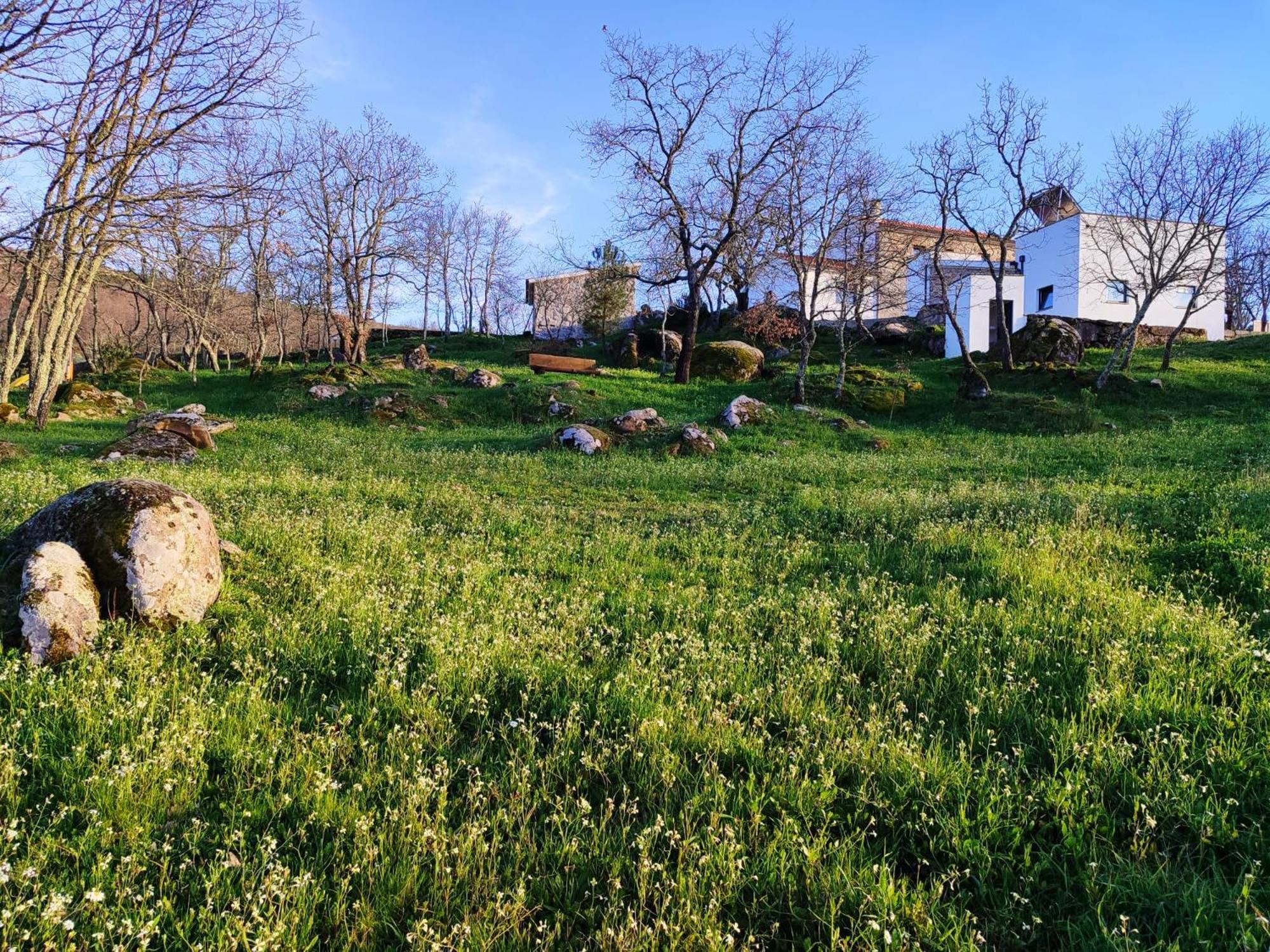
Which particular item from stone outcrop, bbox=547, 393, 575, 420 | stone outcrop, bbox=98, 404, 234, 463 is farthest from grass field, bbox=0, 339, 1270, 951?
stone outcrop, bbox=547, 393, 575, 420

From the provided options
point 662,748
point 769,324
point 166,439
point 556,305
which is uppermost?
point 556,305

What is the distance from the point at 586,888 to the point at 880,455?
17.1 metres

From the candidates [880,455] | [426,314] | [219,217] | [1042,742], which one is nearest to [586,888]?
[1042,742]

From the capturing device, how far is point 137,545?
5.23 metres

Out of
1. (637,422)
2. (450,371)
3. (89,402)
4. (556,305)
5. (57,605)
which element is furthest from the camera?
(556,305)

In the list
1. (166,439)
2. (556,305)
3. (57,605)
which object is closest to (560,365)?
(166,439)

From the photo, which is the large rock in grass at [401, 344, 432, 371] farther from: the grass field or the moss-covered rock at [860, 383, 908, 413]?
the grass field

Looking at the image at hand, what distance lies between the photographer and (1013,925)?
277 cm

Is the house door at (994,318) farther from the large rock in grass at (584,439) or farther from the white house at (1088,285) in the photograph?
the large rock in grass at (584,439)

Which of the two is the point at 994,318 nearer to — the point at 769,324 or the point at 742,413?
the point at 769,324

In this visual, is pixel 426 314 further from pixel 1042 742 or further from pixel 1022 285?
pixel 1042 742

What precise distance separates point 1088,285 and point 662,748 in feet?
174

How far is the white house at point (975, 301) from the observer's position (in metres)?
41.5

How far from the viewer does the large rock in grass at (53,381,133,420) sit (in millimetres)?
22953
